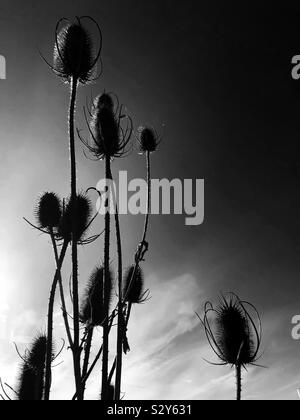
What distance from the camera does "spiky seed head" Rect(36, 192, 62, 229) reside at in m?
9.92

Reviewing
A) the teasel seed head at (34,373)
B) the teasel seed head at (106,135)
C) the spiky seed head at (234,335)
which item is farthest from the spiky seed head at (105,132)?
the teasel seed head at (34,373)

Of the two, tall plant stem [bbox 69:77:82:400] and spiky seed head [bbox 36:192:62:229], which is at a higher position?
spiky seed head [bbox 36:192:62:229]

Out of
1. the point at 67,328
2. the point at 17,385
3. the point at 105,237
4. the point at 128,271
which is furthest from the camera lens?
the point at 17,385

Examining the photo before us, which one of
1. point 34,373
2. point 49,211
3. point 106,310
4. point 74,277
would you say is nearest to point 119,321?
point 106,310

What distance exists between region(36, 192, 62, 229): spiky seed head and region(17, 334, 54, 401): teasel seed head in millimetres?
4046

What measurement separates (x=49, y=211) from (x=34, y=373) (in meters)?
6.10

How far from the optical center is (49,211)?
10008mm

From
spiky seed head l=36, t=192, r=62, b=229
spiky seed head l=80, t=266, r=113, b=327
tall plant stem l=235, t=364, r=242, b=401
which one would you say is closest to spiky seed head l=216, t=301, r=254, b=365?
tall plant stem l=235, t=364, r=242, b=401

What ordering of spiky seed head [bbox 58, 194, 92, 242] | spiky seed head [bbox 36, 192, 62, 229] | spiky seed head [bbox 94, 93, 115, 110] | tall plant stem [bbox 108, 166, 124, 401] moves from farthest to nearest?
spiky seed head [bbox 36, 192, 62, 229]
spiky seed head [bbox 94, 93, 115, 110]
spiky seed head [bbox 58, 194, 92, 242]
tall plant stem [bbox 108, 166, 124, 401]

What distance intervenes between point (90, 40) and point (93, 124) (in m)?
1.57

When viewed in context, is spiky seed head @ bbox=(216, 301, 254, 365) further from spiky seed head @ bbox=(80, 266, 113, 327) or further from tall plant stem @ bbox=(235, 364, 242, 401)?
spiky seed head @ bbox=(80, 266, 113, 327)
